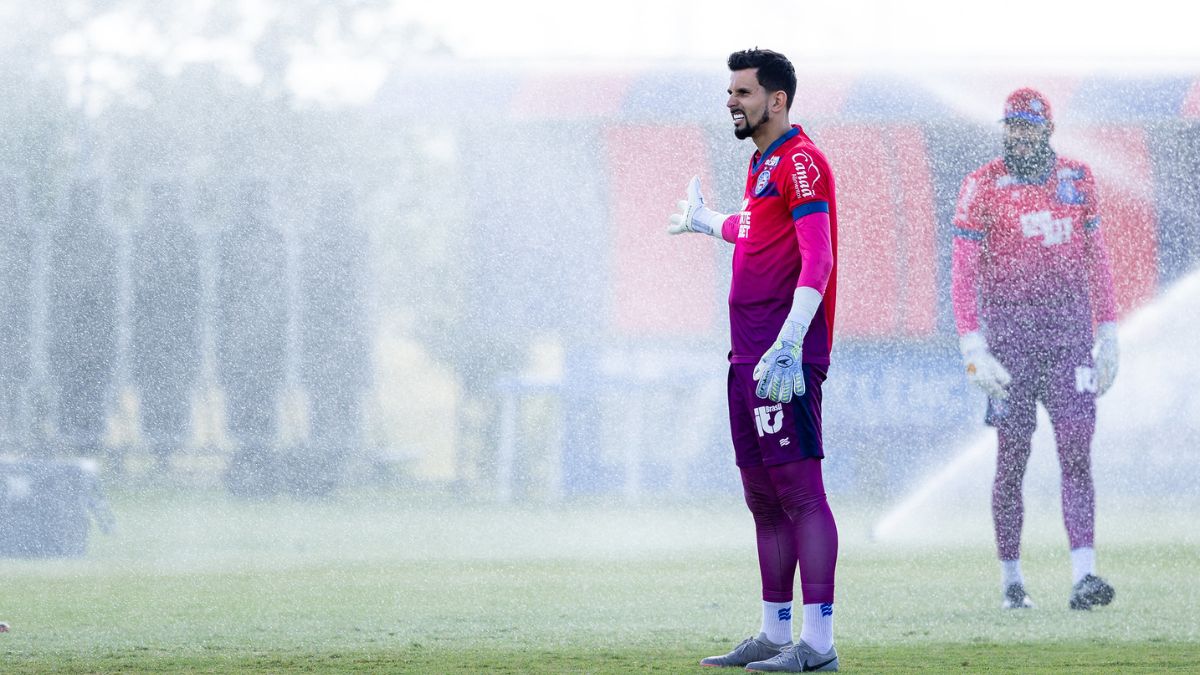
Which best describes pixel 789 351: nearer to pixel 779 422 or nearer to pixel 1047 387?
pixel 779 422

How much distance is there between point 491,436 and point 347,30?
1.48 meters

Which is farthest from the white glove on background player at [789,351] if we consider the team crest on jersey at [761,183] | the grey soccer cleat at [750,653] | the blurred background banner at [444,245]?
the blurred background banner at [444,245]

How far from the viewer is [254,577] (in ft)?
16.8

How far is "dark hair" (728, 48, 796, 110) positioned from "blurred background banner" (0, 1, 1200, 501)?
7.65 feet

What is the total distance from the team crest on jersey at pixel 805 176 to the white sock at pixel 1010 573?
1.79 m

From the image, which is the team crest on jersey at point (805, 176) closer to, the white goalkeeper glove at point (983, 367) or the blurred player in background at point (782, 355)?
the blurred player in background at point (782, 355)

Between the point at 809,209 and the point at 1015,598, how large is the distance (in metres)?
1.81

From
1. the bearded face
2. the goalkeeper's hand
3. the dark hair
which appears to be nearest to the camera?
the goalkeeper's hand

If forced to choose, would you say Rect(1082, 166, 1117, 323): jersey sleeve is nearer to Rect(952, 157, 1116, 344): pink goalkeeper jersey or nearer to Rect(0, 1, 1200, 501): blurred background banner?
Rect(952, 157, 1116, 344): pink goalkeeper jersey

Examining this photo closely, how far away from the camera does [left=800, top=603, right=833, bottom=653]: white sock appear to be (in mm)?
3289

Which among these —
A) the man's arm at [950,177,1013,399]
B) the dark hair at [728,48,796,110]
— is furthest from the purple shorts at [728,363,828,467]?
the man's arm at [950,177,1013,399]

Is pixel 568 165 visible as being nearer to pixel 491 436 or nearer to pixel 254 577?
pixel 491 436

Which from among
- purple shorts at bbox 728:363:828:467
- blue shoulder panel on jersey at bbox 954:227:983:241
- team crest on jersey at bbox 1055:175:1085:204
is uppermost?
team crest on jersey at bbox 1055:175:1085:204

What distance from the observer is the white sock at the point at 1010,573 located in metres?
4.63
